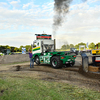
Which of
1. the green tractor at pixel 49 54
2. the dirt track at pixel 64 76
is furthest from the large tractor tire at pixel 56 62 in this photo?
the dirt track at pixel 64 76

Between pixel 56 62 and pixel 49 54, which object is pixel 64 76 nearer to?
pixel 56 62

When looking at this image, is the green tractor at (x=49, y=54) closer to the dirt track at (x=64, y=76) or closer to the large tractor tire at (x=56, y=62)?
the large tractor tire at (x=56, y=62)

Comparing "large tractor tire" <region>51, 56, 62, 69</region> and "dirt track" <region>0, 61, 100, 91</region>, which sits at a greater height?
"large tractor tire" <region>51, 56, 62, 69</region>

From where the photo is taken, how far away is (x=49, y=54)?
1227cm

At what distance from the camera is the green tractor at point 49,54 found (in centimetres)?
1143

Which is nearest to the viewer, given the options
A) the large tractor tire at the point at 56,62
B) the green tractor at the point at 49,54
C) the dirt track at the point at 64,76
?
the dirt track at the point at 64,76

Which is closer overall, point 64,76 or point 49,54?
point 64,76

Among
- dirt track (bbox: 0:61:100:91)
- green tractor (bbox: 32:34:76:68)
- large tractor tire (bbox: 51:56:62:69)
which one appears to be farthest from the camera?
green tractor (bbox: 32:34:76:68)

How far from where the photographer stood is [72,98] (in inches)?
169

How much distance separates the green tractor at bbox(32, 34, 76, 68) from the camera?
11.4 m

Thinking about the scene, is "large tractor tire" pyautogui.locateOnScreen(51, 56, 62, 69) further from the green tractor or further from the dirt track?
the dirt track

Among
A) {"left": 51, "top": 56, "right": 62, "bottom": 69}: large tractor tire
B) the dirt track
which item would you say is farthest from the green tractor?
the dirt track

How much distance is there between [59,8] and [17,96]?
10.5 meters

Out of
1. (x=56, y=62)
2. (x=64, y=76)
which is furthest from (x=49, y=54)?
(x=64, y=76)
